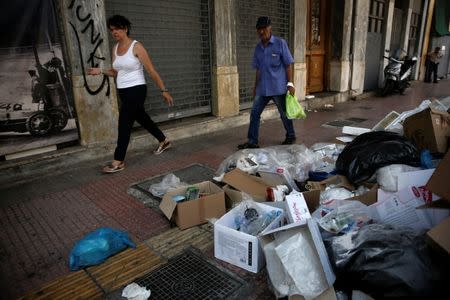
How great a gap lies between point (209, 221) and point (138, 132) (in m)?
2.76

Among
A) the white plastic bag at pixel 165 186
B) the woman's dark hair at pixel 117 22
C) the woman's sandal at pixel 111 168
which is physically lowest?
the woman's sandal at pixel 111 168

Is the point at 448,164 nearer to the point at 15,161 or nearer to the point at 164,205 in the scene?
the point at 164,205

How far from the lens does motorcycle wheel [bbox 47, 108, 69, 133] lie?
428 cm

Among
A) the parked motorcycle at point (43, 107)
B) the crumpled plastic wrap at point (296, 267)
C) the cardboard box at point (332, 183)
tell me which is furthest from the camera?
the parked motorcycle at point (43, 107)

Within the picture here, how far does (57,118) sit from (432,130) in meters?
4.33

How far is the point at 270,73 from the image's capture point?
476cm

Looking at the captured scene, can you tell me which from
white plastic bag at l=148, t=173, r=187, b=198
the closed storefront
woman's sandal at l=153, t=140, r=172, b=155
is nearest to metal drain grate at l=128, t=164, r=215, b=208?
white plastic bag at l=148, t=173, r=187, b=198

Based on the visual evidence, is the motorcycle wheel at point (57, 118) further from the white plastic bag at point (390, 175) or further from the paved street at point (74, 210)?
the white plastic bag at point (390, 175)

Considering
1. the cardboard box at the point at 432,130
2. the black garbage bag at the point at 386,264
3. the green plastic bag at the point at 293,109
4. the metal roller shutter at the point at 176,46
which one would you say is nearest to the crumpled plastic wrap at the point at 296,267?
the black garbage bag at the point at 386,264

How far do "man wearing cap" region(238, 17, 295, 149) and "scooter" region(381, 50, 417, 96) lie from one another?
673 centimetres

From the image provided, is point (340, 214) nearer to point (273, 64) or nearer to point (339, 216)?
point (339, 216)

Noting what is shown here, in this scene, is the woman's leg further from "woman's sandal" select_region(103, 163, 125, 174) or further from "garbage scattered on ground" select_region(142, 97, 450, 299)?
"garbage scattered on ground" select_region(142, 97, 450, 299)

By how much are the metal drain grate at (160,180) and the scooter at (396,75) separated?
27.0ft

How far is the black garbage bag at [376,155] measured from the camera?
9.54ft
